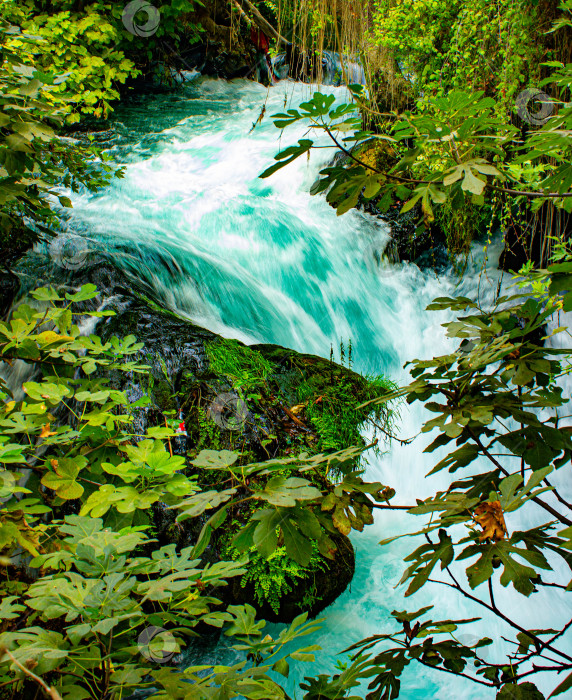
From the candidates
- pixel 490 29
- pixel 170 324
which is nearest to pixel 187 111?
pixel 490 29

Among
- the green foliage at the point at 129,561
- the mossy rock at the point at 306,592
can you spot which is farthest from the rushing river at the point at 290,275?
the green foliage at the point at 129,561

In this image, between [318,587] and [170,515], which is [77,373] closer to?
[170,515]

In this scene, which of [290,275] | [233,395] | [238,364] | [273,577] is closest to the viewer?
[273,577]

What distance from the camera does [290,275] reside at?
4.94m

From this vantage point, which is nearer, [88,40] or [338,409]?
[338,409]

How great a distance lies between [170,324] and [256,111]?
25.9 ft

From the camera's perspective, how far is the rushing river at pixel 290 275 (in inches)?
104

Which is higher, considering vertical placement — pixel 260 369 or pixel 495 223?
pixel 495 223

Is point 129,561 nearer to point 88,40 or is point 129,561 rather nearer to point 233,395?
point 233,395

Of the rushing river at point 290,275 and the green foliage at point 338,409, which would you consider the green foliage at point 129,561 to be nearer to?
the green foliage at point 338,409

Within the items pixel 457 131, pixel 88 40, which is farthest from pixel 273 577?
pixel 88 40

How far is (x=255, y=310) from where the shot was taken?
3.99 metres

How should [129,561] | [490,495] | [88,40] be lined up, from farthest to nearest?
[88,40]
[129,561]
[490,495]

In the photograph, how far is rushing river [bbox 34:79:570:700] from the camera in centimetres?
264
